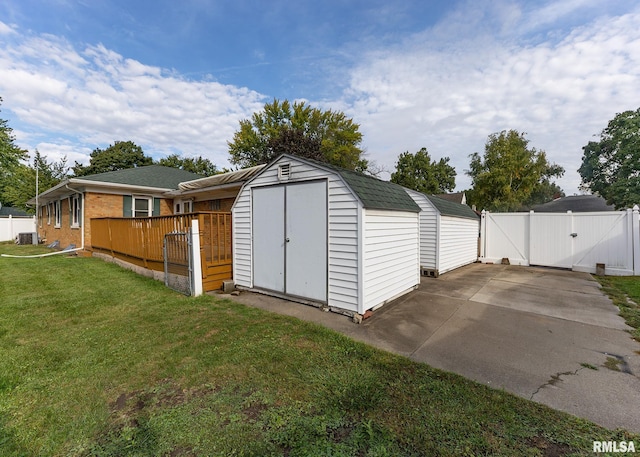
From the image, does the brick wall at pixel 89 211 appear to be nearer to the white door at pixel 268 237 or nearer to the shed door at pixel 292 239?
the white door at pixel 268 237

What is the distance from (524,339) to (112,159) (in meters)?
42.1

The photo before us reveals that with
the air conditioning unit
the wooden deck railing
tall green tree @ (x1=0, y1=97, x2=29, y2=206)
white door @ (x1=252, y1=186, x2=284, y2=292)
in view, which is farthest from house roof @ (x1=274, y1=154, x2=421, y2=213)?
tall green tree @ (x1=0, y1=97, x2=29, y2=206)

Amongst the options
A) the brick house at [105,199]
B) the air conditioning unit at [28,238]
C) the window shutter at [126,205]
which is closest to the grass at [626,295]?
the brick house at [105,199]

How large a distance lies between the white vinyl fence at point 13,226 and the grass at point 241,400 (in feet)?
80.2

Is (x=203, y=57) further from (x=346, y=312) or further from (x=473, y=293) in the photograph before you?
(x=473, y=293)

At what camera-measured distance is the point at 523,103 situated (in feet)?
34.7

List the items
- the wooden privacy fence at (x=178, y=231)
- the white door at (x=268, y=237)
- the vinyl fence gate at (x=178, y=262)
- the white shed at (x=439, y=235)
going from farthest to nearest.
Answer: the white shed at (x=439, y=235) → the wooden privacy fence at (x=178, y=231) → the vinyl fence gate at (x=178, y=262) → the white door at (x=268, y=237)

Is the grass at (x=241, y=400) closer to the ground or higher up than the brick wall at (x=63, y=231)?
closer to the ground

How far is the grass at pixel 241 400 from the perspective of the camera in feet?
6.36

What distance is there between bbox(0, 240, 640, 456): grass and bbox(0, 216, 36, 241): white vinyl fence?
2445cm

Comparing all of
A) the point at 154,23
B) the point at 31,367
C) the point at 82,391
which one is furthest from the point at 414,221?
the point at 154,23

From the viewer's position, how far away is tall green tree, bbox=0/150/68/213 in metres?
24.5

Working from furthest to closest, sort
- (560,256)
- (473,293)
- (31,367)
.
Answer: (560,256) → (473,293) → (31,367)

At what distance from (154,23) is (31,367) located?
953 cm
